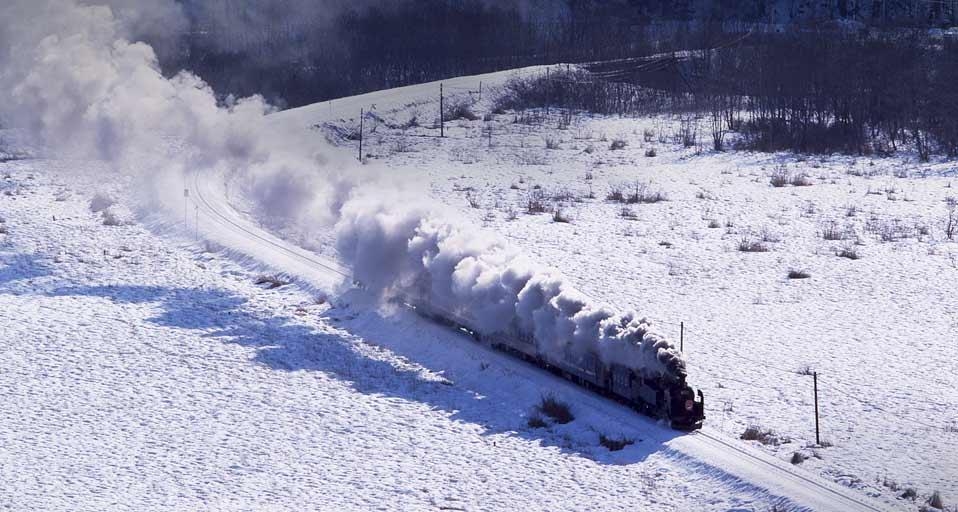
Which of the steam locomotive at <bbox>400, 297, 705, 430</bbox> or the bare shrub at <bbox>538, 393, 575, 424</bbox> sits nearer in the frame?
the steam locomotive at <bbox>400, 297, 705, 430</bbox>

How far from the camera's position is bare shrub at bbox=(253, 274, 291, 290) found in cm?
5247

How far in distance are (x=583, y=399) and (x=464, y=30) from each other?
92.9m

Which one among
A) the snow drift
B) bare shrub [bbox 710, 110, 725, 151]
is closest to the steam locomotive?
the snow drift

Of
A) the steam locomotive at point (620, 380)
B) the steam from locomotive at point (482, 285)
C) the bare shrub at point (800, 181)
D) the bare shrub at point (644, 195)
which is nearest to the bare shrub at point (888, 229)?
the bare shrub at point (800, 181)

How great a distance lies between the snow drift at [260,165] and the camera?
3691 centimetres

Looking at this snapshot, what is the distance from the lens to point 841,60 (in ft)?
332

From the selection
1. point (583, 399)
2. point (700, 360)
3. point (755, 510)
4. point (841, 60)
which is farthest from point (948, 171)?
point (755, 510)

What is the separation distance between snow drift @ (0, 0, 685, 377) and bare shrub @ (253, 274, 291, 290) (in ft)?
12.3

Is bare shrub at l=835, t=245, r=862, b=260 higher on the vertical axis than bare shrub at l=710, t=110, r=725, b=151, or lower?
lower

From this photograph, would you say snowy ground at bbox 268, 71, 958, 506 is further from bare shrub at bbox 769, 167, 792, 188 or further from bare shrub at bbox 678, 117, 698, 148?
bare shrub at bbox 678, 117, 698, 148

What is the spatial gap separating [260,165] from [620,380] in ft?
126

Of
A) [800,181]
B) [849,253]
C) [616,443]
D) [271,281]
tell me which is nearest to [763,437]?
[616,443]

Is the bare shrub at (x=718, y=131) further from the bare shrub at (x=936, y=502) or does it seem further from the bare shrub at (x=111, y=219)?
the bare shrub at (x=936, y=502)

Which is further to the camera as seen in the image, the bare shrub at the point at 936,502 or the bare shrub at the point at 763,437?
the bare shrub at the point at 763,437
